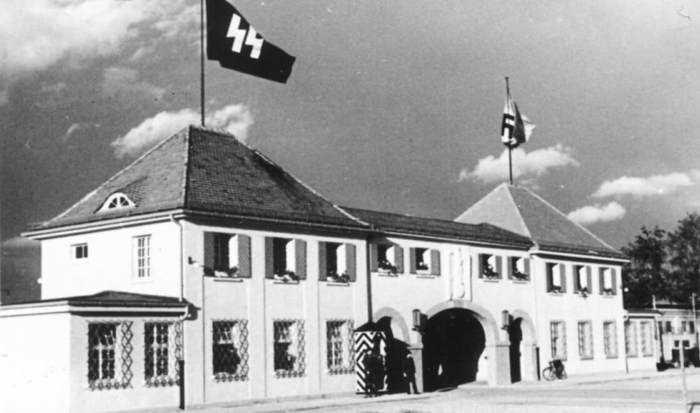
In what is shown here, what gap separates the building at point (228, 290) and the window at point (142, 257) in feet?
0.13

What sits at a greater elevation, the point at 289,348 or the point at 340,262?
the point at 340,262

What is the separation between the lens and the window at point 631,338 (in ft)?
159

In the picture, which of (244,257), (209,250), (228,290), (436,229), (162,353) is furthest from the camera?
(436,229)

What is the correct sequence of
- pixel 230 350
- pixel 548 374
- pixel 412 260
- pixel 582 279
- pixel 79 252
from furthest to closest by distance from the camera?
1. pixel 582 279
2. pixel 548 374
3. pixel 412 260
4. pixel 79 252
5. pixel 230 350

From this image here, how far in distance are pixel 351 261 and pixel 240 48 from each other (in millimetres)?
7902

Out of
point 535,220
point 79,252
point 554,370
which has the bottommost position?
point 554,370

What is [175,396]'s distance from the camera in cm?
2719

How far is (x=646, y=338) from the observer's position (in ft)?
164

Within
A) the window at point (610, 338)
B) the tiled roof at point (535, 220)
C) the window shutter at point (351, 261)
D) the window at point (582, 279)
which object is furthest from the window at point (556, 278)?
the window shutter at point (351, 261)

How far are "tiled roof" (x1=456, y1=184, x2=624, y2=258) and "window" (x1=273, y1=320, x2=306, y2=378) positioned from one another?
15043 mm

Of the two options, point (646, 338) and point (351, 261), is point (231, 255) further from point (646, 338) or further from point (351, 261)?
point (646, 338)

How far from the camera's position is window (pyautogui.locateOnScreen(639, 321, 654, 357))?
4954 centimetres

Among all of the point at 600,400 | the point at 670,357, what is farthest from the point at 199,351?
the point at 670,357

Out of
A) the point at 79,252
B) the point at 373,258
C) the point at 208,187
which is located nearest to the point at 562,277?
the point at 373,258
